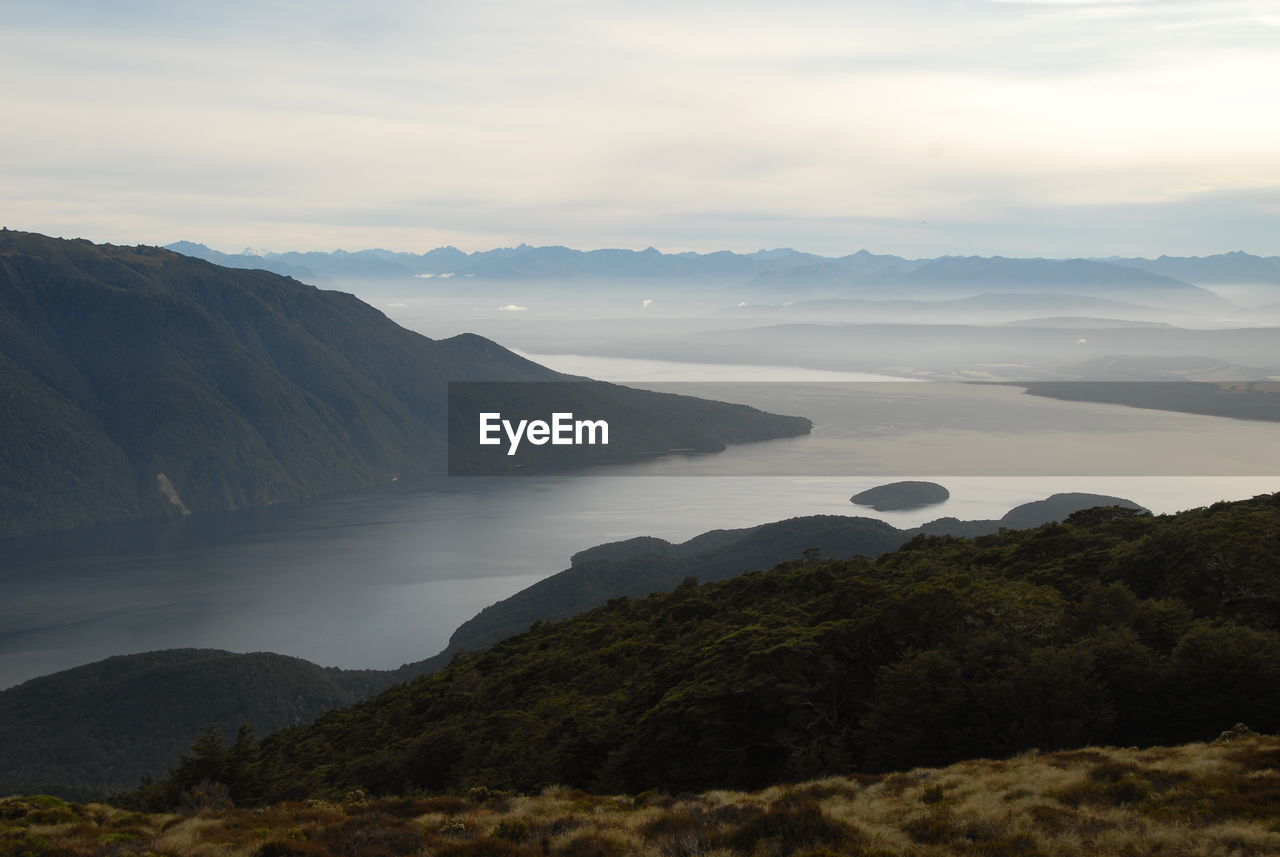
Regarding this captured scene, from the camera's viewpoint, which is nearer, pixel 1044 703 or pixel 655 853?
pixel 655 853

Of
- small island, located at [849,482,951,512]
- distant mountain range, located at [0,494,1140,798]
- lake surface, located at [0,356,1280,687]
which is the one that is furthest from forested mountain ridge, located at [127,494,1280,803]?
small island, located at [849,482,951,512]

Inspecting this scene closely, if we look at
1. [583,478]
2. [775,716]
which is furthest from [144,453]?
[775,716]

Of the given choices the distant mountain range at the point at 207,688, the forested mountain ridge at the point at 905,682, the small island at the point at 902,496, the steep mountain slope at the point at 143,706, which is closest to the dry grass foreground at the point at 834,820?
the forested mountain ridge at the point at 905,682

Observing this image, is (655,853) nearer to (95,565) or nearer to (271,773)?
(271,773)

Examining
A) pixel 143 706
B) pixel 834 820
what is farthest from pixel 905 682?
pixel 143 706

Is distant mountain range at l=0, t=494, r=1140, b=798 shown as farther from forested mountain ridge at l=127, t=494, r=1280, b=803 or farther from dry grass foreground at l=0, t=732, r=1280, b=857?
dry grass foreground at l=0, t=732, r=1280, b=857

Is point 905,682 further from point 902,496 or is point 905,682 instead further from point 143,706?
point 902,496
